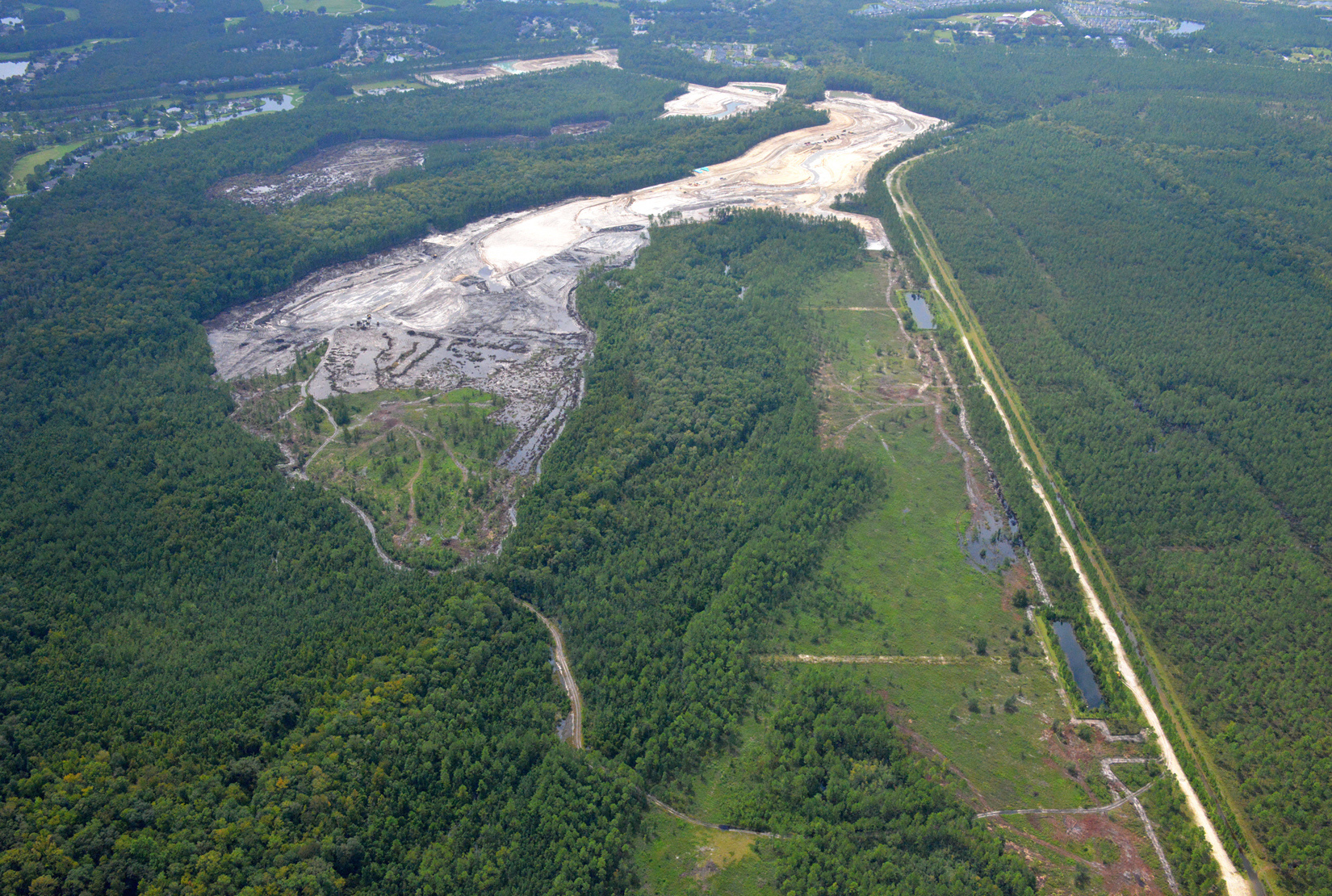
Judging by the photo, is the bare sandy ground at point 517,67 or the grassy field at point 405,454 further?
the bare sandy ground at point 517,67

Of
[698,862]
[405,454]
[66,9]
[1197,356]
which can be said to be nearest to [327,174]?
[405,454]

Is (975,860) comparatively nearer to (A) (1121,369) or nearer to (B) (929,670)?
(B) (929,670)

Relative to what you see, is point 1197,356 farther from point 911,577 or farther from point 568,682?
point 568,682

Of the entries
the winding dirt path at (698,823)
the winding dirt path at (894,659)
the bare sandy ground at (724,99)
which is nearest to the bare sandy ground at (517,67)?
the bare sandy ground at (724,99)

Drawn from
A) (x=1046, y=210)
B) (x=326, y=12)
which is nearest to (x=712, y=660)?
(x=1046, y=210)

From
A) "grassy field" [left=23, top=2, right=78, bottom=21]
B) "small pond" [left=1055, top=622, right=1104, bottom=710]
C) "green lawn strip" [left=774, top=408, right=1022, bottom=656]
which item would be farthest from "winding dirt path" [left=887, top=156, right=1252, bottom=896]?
"grassy field" [left=23, top=2, right=78, bottom=21]

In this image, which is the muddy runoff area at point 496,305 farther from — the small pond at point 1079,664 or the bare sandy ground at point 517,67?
the bare sandy ground at point 517,67

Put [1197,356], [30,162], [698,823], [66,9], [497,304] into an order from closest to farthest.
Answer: [698,823] → [1197,356] → [497,304] → [30,162] → [66,9]

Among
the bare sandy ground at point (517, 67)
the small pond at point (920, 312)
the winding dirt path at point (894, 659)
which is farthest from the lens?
the bare sandy ground at point (517, 67)
